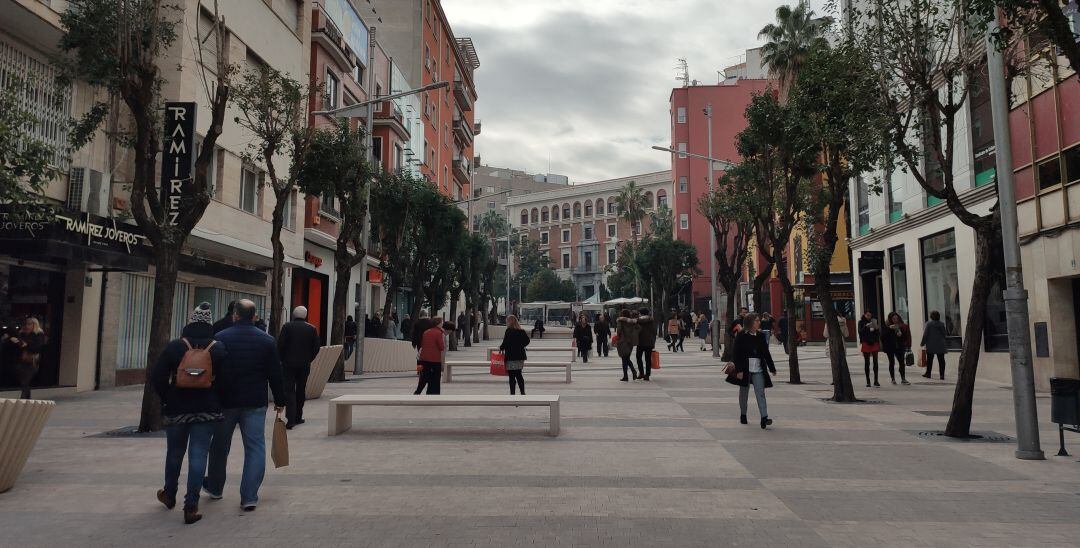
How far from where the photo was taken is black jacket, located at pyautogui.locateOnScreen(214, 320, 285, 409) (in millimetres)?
6055

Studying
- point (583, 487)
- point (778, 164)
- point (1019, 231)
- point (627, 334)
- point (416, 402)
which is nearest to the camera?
point (583, 487)

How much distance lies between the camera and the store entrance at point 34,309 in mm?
14195

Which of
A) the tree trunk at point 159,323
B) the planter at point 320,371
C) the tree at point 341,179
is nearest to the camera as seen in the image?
the tree trunk at point 159,323

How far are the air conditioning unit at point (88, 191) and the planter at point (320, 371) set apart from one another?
5.75 m

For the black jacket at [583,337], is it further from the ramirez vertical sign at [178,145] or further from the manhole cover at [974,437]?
the manhole cover at [974,437]

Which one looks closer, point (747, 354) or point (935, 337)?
point (747, 354)

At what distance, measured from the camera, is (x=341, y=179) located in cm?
1812

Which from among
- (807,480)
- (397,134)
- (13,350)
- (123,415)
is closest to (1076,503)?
(807,480)

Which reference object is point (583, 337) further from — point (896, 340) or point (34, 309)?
point (34, 309)

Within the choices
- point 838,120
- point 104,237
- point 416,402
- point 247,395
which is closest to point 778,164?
point 838,120

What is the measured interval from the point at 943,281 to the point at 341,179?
16.7m

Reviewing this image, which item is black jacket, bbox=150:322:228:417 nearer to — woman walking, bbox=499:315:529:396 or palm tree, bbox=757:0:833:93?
woman walking, bbox=499:315:529:396

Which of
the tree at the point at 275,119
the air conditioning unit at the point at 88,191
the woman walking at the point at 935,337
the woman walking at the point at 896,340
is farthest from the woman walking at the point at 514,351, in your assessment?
the woman walking at the point at 935,337

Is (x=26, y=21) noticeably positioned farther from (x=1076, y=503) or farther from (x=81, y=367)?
(x=1076, y=503)
